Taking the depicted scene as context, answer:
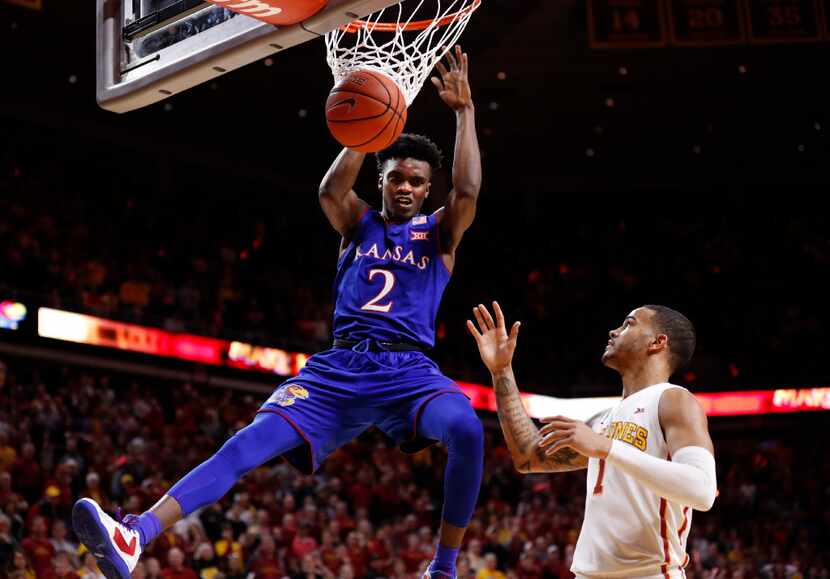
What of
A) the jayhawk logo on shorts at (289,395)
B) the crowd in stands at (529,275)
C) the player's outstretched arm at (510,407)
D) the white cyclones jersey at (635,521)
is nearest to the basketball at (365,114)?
the player's outstretched arm at (510,407)

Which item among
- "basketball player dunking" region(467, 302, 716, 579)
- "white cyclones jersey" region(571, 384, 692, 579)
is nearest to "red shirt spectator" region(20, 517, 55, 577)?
"basketball player dunking" region(467, 302, 716, 579)

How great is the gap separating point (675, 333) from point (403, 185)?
4.88ft

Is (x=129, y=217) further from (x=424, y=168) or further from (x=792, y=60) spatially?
(x=424, y=168)

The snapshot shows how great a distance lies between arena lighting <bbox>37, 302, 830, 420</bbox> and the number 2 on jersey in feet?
31.9

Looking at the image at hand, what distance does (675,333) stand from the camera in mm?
4852

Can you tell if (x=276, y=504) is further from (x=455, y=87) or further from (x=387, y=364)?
(x=455, y=87)

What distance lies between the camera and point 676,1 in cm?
1548

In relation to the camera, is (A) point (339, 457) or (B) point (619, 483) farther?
(A) point (339, 457)

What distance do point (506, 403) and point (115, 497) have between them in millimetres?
7570

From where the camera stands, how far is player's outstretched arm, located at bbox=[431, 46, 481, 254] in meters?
5.42

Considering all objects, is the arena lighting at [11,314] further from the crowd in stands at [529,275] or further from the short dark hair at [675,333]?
the short dark hair at [675,333]

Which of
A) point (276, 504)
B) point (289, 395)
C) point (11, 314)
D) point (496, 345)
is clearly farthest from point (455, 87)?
point (11, 314)

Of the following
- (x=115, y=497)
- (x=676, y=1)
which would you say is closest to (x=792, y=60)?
(x=676, y=1)

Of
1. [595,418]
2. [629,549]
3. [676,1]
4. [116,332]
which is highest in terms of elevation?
[676,1]
